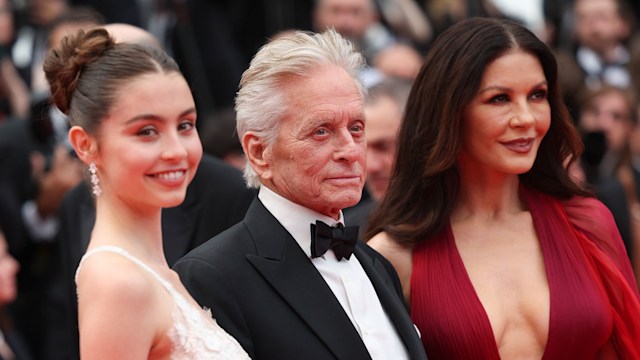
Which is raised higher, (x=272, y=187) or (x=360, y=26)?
(x=272, y=187)

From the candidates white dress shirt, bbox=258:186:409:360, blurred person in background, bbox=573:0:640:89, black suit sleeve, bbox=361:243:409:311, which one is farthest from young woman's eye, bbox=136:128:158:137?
blurred person in background, bbox=573:0:640:89

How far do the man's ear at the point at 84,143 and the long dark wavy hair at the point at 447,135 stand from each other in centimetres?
130

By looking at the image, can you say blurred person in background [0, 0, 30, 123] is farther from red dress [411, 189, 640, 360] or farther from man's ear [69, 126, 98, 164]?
man's ear [69, 126, 98, 164]

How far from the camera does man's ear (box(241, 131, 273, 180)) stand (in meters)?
3.61

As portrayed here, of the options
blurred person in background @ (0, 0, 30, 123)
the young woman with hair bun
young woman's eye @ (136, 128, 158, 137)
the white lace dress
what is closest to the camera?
the young woman with hair bun

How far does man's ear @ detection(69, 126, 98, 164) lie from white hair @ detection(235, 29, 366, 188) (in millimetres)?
467

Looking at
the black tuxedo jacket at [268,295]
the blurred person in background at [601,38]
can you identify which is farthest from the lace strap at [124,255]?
the blurred person in background at [601,38]

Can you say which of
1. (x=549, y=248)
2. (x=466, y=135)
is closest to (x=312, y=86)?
(x=466, y=135)

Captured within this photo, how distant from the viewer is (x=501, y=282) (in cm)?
424

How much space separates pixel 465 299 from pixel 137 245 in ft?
4.25

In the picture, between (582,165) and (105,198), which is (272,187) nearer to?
(105,198)

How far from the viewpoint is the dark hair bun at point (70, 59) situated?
356 cm

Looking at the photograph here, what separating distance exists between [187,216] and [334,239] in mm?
1219

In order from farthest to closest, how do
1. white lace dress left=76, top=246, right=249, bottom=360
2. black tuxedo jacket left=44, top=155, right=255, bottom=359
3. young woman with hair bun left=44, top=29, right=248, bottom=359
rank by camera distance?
black tuxedo jacket left=44, top=155, right=255, bottom=359, white lace dress left=76, top=246, right=249, bottom=360, young woman with hair bun left=44, top=29, right=248, bottom=359
